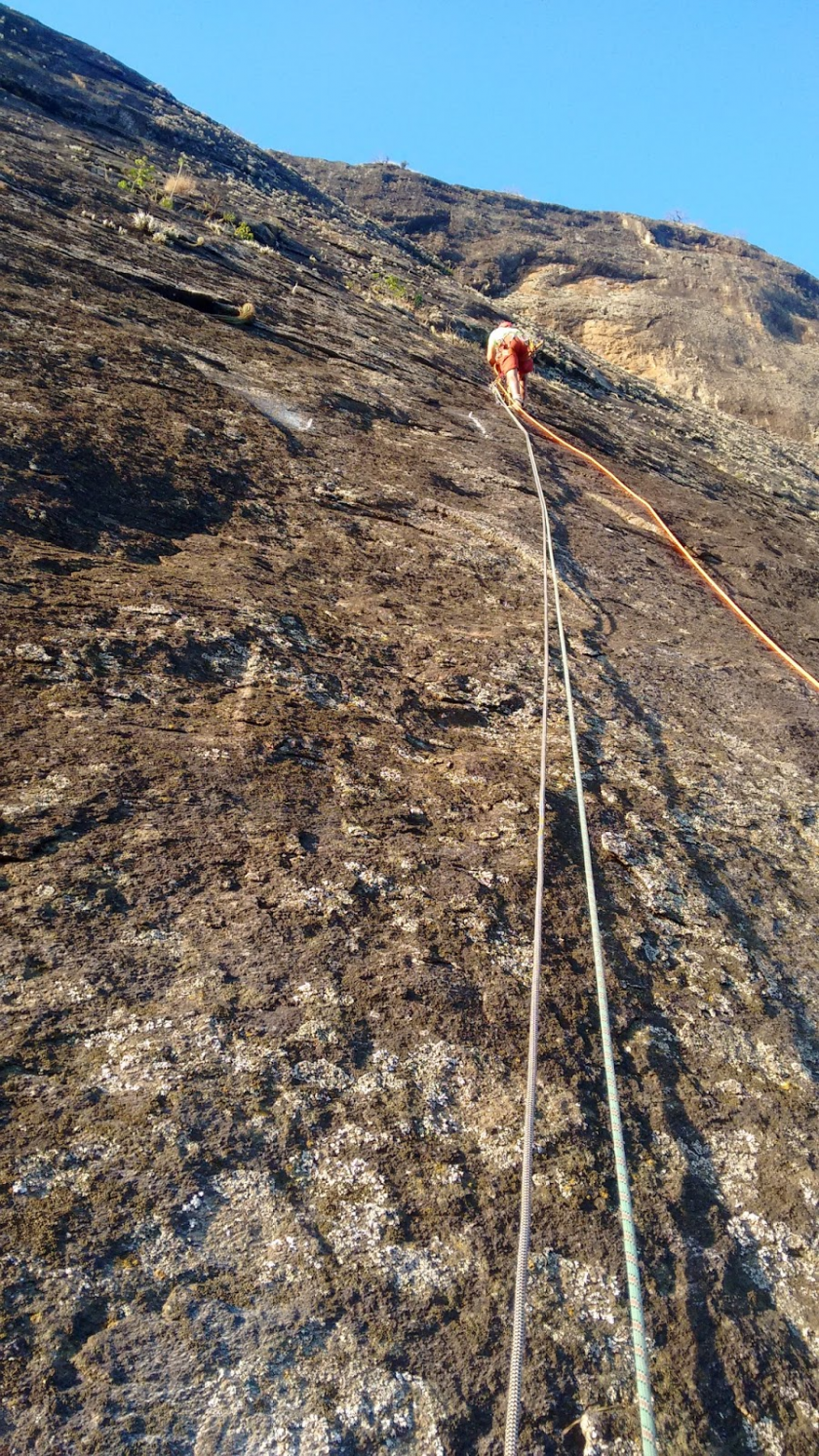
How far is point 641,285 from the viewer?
21.6 meters

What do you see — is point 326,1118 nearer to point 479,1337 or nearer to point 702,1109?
point 479,1337

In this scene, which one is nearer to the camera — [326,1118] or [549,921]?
[326,1118]

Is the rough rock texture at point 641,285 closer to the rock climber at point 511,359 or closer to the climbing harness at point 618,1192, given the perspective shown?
A: the rock climber at point 511,359

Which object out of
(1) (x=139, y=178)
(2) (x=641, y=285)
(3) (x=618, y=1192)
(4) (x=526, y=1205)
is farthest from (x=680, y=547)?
(2) (x=641, y=285)

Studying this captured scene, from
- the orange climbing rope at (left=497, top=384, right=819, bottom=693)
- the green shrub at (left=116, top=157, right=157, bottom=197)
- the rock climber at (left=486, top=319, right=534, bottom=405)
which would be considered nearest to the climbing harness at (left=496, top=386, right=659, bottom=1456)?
the orange climbing rope at (left=497, top=384, right=819, bottom=693)

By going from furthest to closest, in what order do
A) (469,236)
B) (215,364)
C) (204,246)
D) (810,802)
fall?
(469,236) → (204,246) → (215,364) → (810,802)

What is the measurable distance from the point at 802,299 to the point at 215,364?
79.1ft

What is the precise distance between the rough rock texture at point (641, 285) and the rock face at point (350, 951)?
13107 mm

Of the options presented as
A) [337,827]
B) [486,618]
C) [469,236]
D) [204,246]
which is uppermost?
[469,236]

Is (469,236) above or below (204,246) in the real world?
above

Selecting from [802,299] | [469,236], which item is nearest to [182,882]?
[469,236]

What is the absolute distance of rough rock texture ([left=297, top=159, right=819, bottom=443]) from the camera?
61.2 feet

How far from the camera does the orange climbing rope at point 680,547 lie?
511 centimetres

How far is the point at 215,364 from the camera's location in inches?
220
